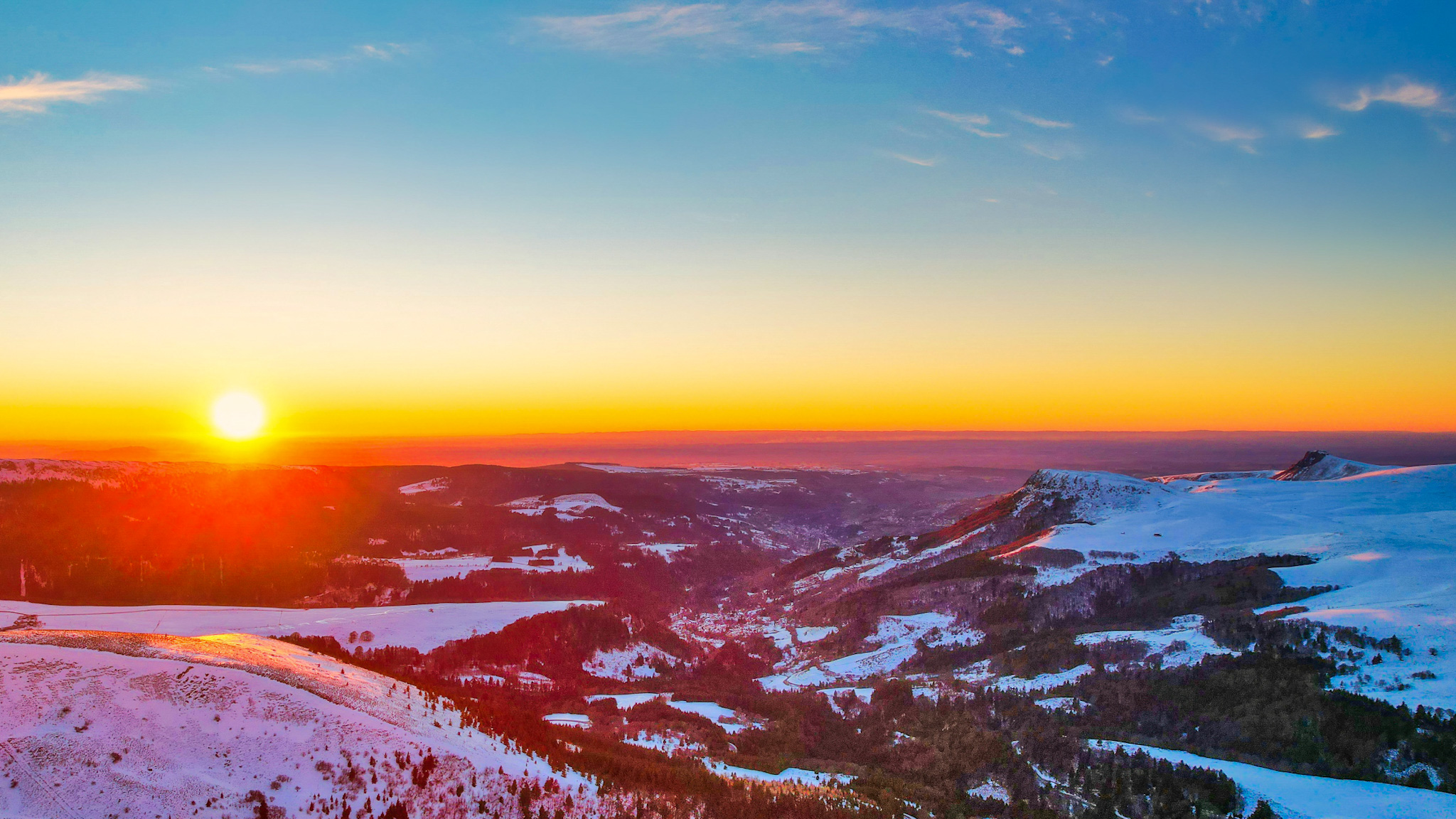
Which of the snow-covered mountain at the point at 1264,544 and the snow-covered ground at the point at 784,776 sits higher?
the snow-covered mountain at the point at 1264,544

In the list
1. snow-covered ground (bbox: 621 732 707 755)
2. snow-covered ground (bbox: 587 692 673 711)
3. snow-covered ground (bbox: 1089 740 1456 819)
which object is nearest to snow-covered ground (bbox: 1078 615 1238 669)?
snow-covered ground (bbox: 1089 740 1456 819)

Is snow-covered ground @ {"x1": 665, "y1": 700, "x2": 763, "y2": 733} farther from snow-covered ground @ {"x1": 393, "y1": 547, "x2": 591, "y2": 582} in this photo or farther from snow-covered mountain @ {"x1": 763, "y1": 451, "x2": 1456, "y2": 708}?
snow-covered ground @ {"x1": 393, "y1": 547, "x2": 591, "y2": 582}

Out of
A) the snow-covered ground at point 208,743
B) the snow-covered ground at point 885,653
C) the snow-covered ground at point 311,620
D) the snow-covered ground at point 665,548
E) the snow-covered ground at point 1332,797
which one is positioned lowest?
the snow-covered ground at point 665,548

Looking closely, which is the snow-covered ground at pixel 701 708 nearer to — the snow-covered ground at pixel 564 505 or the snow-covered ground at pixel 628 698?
the snow-covered ground at pixel 628 698

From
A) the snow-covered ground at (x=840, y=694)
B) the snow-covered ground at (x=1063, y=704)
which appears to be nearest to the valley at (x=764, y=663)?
the snow-covered ground at (x=1063, y=704)

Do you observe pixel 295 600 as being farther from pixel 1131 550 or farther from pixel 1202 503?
pixel 1202 503

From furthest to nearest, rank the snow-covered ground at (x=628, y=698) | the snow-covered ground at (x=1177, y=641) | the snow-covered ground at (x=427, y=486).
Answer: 1. the snow-covered ground at (x=427, y=486)
2. the snow-covered ground at (x=628, y=698)
3. the snow-covered ground at (x=1177, y=641)

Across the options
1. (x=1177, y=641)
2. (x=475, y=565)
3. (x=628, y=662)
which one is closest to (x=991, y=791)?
(x=1177, y=641)
